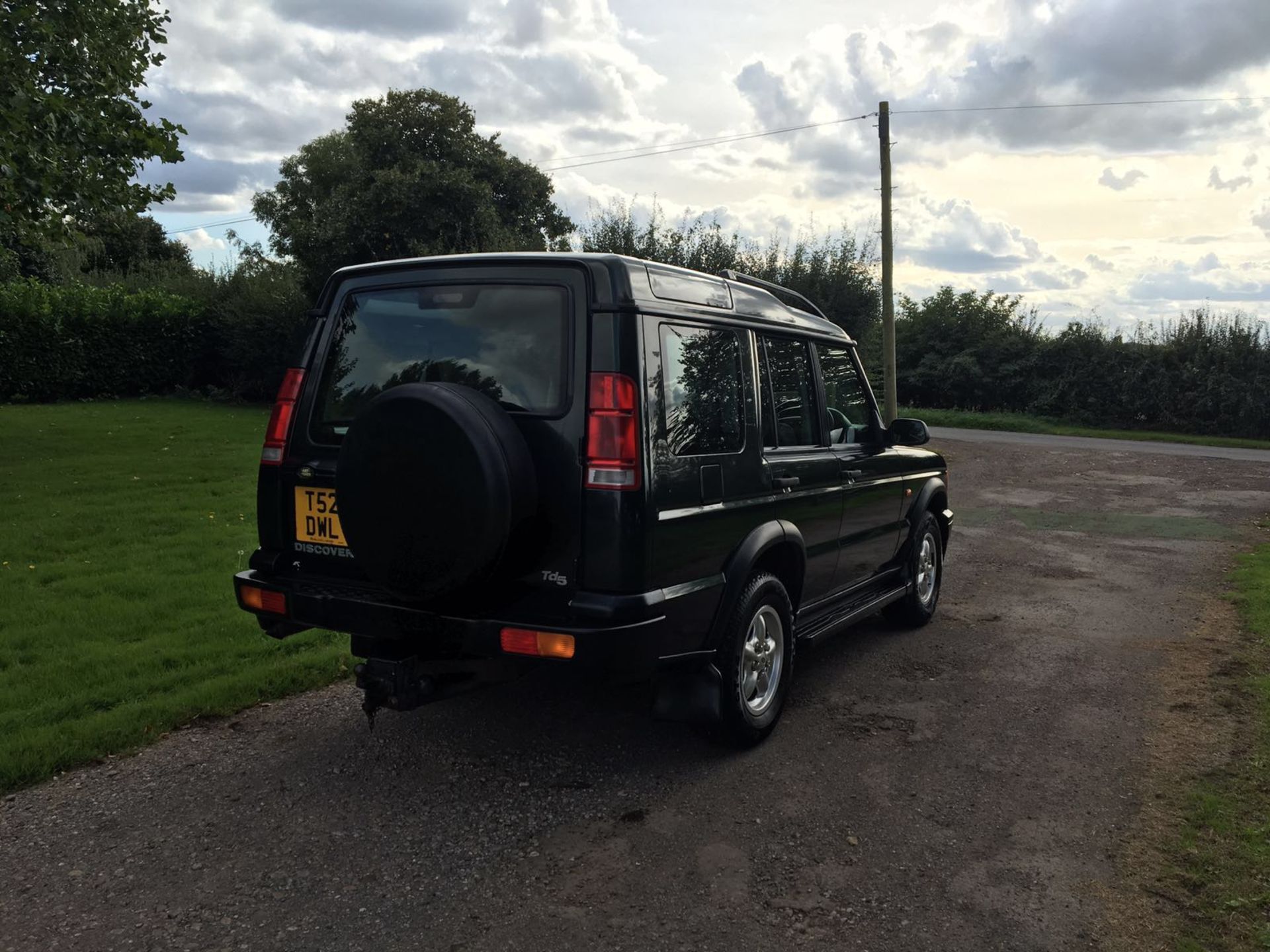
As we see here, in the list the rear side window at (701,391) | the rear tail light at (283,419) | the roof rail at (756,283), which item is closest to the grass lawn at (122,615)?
the rear tail light at (283,419)

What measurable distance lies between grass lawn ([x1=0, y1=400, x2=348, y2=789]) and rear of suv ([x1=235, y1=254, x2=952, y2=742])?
103 cm

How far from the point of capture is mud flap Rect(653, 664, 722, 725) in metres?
4.04

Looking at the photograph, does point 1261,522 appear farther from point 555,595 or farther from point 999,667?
point 555,595

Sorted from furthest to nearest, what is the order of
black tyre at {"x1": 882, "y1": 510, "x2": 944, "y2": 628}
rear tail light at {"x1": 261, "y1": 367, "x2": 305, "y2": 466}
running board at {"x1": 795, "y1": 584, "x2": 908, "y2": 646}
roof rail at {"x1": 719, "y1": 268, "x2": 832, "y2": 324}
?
black tyre at {"x1": 882, "y1": 510, "x2": 944, "y2": 628} → running board at {"x1": 795, "y1": 584, "x2": 908, "y2": 646} → roof rail at {"x1": 719, "y1": 268, "x2": 832, "y2": 324} → rear tail light at {"x1": 261, "y1": 367, "x2": 305, "y2": 466}

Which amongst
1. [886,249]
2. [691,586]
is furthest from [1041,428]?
[691,586]

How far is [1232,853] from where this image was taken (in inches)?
136

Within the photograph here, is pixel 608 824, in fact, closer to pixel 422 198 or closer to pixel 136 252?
pixel 422 198

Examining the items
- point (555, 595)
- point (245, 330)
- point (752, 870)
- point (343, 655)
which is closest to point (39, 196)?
point (343, 655)

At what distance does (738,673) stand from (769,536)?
2.02ft

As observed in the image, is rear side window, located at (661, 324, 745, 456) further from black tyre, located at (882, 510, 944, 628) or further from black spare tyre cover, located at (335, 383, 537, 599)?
black tyre, located at (882, 510, 944, 628)

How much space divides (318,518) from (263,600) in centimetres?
43

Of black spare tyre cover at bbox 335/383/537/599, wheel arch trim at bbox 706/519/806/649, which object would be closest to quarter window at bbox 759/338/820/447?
wheel arch trim at bbox 706/519/806/649

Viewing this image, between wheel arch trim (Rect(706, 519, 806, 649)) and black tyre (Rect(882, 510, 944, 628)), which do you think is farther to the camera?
black tyre (Rect(882, 510, 944, 628))

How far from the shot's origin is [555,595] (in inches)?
142
